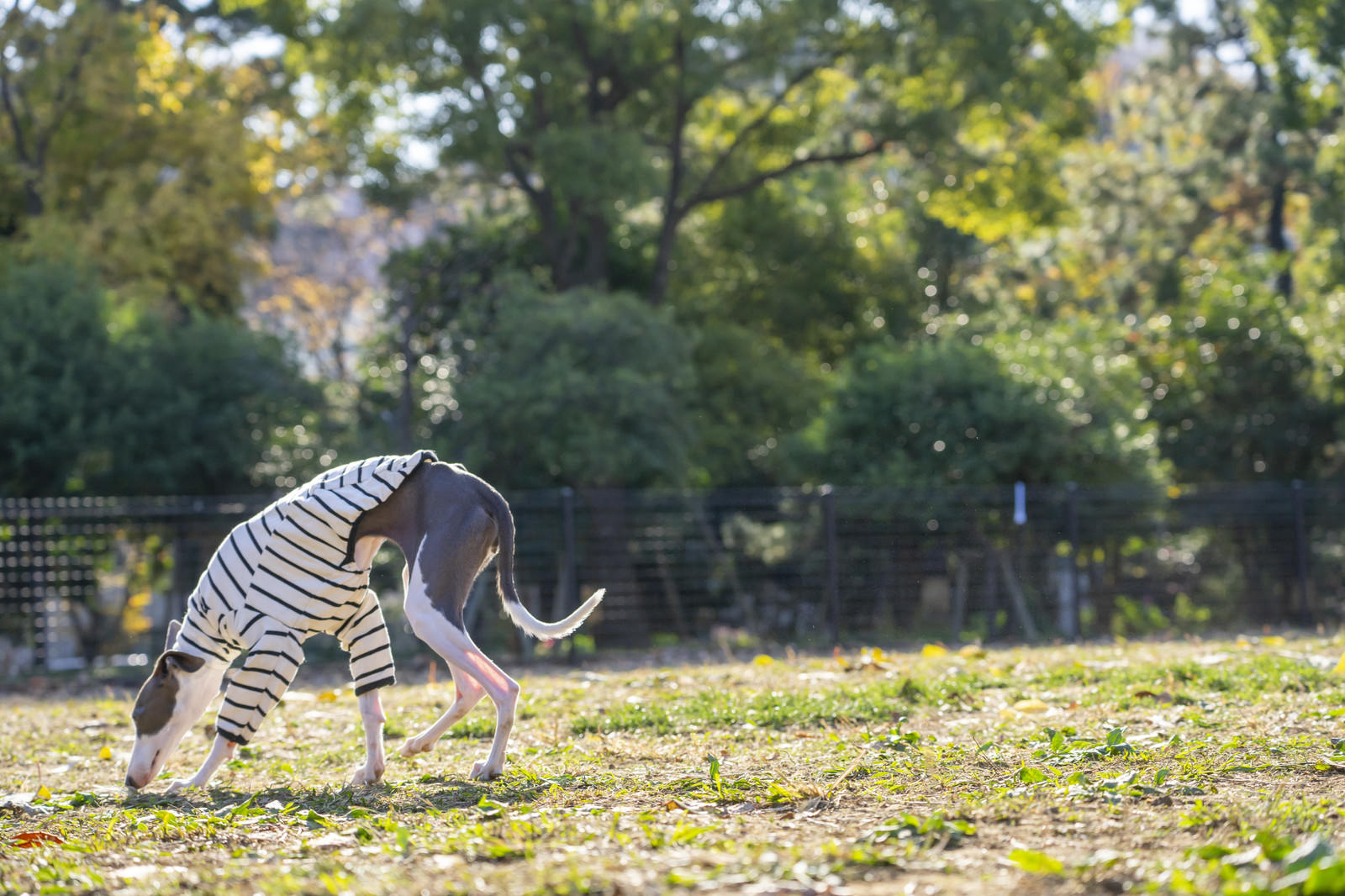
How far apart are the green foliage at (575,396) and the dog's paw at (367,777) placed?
934 centimetres

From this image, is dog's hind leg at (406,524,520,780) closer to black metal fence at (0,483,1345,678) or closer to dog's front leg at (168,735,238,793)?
dog's front leg at (168,735,238,793)

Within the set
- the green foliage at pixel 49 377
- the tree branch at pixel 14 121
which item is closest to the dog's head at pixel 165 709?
the green foliage at pixel 49 377

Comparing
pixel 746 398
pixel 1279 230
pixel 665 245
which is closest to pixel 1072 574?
pixel 746 398

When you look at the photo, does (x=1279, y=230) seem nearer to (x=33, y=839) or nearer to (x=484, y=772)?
(x=484, y=772)

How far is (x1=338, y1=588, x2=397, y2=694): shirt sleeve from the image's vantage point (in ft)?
19.1

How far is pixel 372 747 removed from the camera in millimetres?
5520

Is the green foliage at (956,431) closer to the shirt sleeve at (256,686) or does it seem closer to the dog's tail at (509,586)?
the dog's tail at (509,586)

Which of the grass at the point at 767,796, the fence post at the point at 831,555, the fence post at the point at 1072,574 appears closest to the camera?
the grass at the point at 767,796

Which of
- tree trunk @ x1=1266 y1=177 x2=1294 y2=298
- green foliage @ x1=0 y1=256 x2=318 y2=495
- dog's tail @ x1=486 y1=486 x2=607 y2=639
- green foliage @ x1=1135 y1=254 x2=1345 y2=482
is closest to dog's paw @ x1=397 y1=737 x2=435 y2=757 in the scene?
dog's tail @ x1=486 y1=486 x2=607 y2=639

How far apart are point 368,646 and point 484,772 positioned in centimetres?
93

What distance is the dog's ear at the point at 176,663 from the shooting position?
18.8ft

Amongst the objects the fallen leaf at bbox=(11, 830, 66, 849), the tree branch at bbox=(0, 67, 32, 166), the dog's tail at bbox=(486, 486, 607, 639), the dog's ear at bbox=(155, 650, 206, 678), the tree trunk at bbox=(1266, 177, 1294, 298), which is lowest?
the fallen leaf at bbox=(11, 830, 66, 849)

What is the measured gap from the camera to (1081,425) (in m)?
15.7

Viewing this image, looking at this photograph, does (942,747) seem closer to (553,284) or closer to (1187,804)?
(1187,804)
